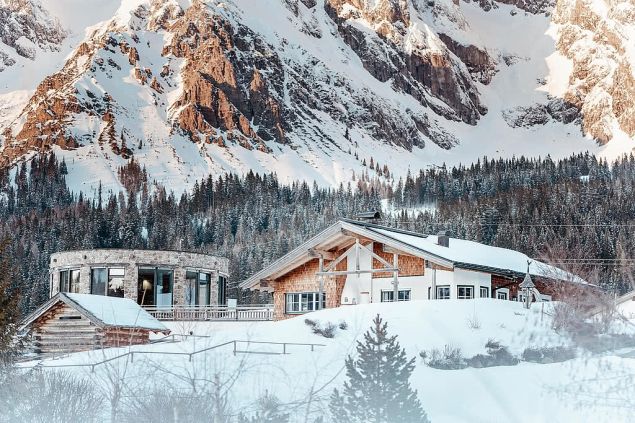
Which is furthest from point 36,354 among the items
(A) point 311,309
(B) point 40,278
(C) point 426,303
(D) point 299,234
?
(D) point 299,234

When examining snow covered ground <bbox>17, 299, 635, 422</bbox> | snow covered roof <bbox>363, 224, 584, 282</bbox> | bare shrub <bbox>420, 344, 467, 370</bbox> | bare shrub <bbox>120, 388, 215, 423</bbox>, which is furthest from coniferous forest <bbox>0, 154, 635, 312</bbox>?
bare shrub <bbox>120, 388, 215, 423</bbox>

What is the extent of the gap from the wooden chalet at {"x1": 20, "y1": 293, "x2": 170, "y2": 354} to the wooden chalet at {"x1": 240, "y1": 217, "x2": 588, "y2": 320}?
7.18 meters

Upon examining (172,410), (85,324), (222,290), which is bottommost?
(172,410)

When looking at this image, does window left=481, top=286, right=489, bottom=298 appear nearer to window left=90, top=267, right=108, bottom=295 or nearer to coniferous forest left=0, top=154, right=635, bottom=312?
window left=90, top=267, right=108, bottom=295

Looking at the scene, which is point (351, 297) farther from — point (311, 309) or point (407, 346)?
point (407, 346)

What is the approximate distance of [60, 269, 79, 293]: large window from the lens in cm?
5278

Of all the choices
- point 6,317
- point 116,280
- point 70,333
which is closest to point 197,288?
point 116,280

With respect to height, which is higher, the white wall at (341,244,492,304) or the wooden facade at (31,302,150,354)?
the white wall at (341,244,492,304)

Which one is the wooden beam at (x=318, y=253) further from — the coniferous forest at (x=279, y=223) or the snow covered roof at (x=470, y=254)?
the coniferous forest at (x=279, y=223)

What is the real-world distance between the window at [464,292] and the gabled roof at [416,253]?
2.98ft

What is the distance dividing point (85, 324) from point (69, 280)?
15.3 m

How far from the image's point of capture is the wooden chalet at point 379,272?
40031 mm

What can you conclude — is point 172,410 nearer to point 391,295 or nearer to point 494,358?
point 494,358

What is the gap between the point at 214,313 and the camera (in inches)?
1971
